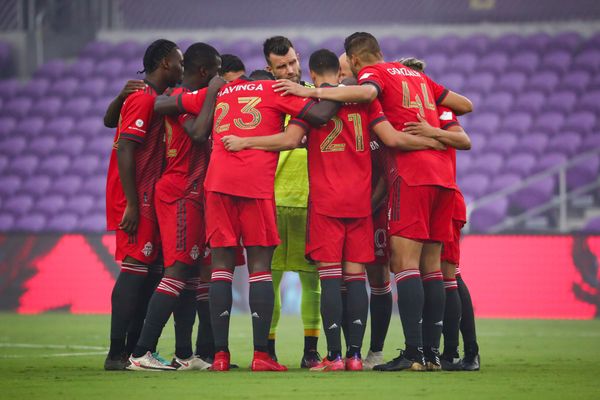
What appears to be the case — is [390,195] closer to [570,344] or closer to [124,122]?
[124,122]

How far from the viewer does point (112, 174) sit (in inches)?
268

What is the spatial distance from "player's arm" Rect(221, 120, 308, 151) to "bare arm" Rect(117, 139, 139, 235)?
63 cm

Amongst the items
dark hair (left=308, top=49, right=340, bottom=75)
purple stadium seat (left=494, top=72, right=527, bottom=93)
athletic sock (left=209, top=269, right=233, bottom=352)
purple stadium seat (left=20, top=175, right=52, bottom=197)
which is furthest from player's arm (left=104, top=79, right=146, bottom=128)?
purple stadium seat (left=494, top=72, right=527, bottom=93)

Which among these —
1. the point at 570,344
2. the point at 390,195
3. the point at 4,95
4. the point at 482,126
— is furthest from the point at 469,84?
the point at 390,195

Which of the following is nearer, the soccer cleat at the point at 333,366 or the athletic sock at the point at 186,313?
the soccer cleat at the point at 333,366

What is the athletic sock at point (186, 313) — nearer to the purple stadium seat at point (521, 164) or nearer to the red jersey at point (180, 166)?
the red jersey at point (180, 166)

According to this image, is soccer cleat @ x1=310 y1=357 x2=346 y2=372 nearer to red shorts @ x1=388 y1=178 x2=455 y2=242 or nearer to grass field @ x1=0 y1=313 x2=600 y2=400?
grass field @ x1=0 y1=313 x2=600 y2=400

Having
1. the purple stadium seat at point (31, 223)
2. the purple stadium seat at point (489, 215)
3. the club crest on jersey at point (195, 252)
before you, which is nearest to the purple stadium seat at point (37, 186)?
the purple stadium seat at point (31, 223)

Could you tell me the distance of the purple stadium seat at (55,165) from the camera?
18.9 metres

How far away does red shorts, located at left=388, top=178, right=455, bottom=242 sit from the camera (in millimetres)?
6242

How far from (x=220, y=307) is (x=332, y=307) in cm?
69

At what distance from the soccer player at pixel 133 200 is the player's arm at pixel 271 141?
60 cm

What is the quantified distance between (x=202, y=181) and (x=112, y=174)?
2.06 ft

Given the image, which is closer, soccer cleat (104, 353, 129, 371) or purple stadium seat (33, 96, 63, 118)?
soccer cleat (104, 353, 129, 371)
